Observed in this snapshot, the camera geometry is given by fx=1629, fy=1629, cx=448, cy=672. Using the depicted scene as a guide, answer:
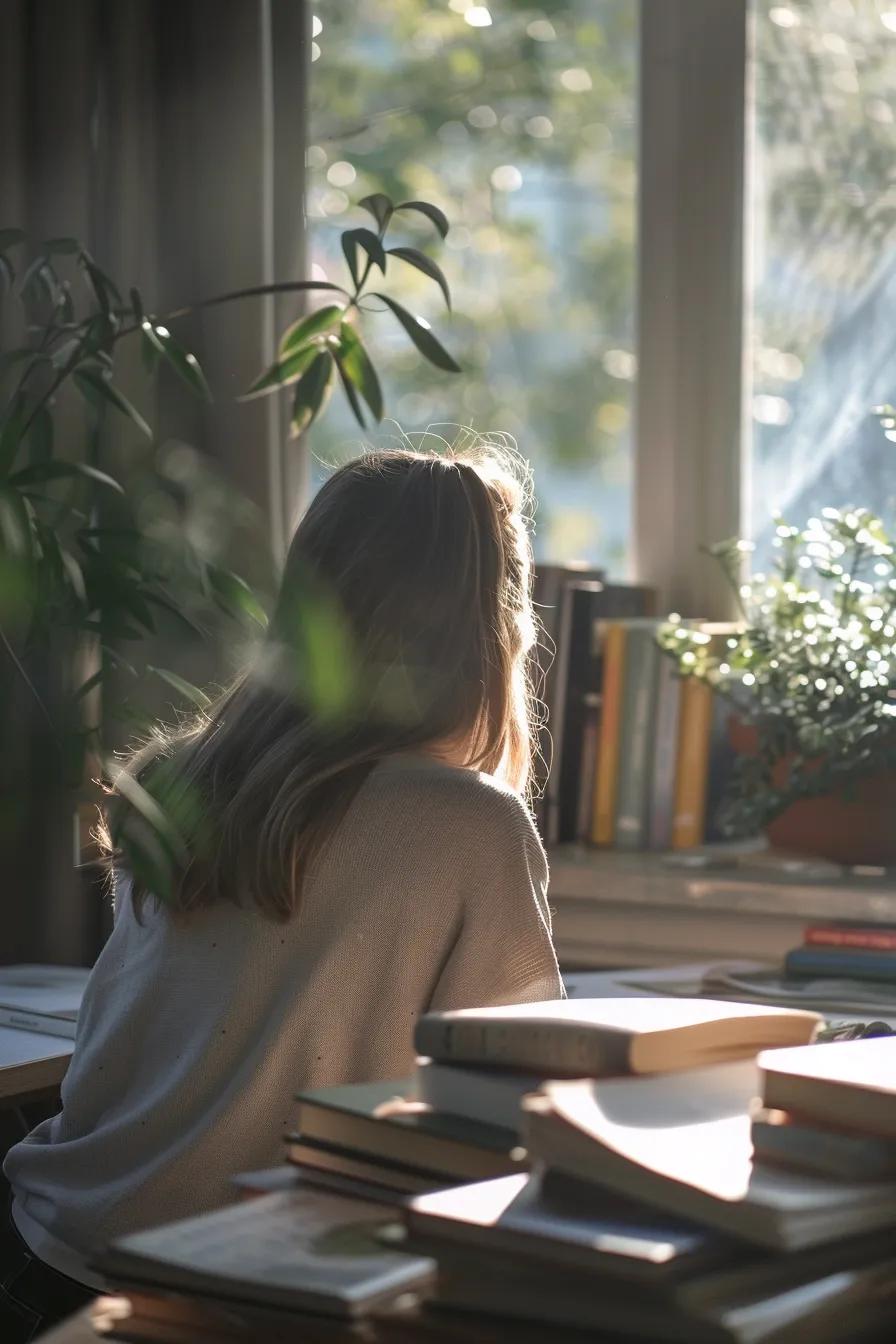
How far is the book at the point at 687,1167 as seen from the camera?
0.66m

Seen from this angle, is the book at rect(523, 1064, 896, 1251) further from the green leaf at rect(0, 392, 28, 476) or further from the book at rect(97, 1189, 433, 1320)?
the green leaf at rect(0, 392, 28, 476)

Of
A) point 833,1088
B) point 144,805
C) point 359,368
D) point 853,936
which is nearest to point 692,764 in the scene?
point 853,936

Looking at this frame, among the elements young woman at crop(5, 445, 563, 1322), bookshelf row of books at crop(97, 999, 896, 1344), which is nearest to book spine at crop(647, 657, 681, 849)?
young woman at crop(5, 445, 563, 1322)

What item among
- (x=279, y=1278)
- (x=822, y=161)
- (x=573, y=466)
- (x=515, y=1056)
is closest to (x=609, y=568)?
(x=573, y=466)

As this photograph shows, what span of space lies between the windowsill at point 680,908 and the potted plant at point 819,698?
0.07 metres

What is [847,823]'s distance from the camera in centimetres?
199

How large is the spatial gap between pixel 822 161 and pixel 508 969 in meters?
1.51

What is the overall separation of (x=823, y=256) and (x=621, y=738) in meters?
0.75

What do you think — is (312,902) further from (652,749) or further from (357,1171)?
(652,749)

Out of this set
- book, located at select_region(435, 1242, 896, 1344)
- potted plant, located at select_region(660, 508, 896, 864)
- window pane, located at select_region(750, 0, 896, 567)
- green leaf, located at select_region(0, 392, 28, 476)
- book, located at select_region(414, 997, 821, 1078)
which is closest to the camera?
book, located at select_region(435, 1242, 896, 1344)

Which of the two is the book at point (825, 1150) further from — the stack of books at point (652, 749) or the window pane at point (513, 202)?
the window pane at point (513, 202)

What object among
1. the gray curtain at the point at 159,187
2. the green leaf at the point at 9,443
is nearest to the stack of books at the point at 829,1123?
the green leaf at the point at 9,443

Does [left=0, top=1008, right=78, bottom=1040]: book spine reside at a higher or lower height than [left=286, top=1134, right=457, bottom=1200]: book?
lower

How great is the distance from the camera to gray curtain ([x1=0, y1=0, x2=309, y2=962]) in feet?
7.19
